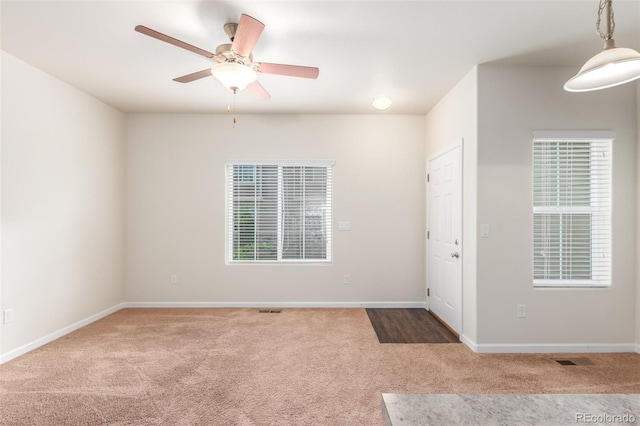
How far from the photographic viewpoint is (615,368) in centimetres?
285

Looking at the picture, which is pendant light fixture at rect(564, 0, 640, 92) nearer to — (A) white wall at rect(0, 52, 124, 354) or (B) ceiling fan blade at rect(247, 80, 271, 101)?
(B) ceiling fan blade at rect(247, 80, 271, 101)

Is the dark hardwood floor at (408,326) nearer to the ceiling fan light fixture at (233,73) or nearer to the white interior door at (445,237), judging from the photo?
the white interior door at (445,237)

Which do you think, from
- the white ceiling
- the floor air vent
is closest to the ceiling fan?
the white ceiling

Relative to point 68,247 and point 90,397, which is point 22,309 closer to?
point 68,247

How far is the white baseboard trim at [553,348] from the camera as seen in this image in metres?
3.20

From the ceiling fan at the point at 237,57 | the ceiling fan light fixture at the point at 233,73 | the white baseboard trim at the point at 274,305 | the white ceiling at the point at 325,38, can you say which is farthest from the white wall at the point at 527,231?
the ceiling fan light fixture at the point at 233,73

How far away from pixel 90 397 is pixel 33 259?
1767 millimetres

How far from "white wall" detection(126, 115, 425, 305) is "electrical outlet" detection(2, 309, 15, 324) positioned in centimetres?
174

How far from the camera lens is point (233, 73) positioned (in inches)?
95.9

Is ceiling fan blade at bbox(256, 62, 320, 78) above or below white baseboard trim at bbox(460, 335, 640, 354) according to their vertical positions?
above

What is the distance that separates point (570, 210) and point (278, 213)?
3533 mm

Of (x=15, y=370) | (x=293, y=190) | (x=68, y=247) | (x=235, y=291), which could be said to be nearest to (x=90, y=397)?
(x=15, y=370)

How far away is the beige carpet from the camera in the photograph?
222 centimetres

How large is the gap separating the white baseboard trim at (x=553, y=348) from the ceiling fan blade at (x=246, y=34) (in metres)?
3.30
